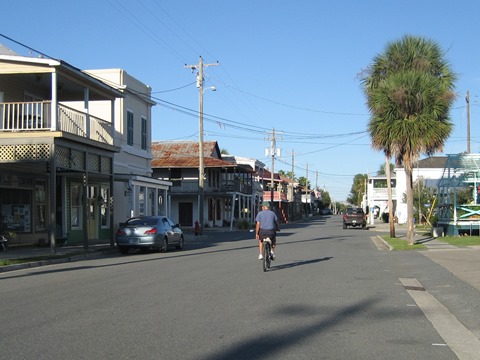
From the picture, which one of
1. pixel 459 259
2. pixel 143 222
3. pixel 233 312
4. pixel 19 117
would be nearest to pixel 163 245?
pixel 143 222

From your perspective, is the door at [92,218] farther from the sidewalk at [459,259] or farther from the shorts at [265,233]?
the shorts at [265,233]

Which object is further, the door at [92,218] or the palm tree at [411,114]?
the door at [92,218]

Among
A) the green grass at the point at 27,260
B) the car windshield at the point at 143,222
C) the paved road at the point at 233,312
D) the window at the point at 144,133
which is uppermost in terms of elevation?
the window at the point at 144,133

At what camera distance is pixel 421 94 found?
23.7 metres

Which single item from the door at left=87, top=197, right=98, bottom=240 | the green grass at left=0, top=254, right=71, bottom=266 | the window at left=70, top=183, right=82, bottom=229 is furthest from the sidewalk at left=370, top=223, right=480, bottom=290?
the door at left=87, top=197, right=98, bottom=240

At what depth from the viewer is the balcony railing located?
2047 centimetres

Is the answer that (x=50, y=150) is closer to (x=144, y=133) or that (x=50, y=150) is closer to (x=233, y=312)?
(x=233, y=312)

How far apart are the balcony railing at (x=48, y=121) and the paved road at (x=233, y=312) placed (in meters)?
6.64

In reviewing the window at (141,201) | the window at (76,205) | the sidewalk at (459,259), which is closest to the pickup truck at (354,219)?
the window at (141,201)

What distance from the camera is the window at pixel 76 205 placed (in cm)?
2770

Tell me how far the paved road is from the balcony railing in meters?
6.64

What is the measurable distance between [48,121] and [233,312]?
16.3m

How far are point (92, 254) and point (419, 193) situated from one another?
37001mm

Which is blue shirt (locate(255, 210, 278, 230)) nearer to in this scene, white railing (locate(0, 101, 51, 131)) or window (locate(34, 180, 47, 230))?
white railing (locate(0, 101, 51, 131))
